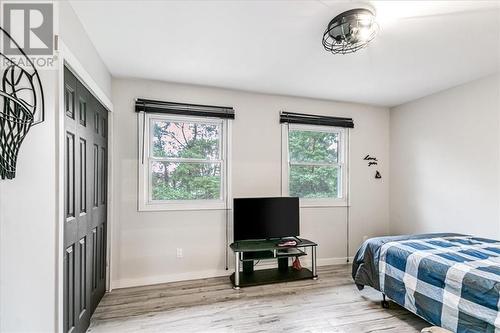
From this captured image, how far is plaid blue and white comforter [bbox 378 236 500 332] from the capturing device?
1.83m

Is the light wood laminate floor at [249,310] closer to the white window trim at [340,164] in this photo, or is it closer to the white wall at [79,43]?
the white window trim at [340,164]

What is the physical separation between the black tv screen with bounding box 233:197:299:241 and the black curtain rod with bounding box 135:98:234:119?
3.83 feet

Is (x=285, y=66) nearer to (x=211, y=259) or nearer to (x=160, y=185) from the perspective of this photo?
(x=160, y=185)

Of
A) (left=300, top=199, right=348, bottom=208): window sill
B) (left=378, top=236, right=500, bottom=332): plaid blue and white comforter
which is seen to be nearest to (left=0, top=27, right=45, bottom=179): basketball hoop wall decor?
(left=378, top=236, right=500, bottom=332): plaid blue and white comforter

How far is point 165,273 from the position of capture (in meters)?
3.22

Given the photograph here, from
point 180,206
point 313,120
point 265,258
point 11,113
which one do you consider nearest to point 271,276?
point 265,258

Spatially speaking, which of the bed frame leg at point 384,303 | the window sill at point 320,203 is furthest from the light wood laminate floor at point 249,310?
the window sill at point 320,203

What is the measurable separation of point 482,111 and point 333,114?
5.72ft

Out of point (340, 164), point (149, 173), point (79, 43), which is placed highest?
point (79, 43)

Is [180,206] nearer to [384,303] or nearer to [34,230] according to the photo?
[34,230]

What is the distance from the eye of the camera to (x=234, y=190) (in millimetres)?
3520

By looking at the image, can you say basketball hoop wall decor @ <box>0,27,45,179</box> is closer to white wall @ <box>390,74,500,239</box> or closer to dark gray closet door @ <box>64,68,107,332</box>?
dark gray closet door @ <box>64,68,107,332</box>

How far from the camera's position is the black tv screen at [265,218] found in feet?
10.8

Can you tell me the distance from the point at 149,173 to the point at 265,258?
1.79 metres
